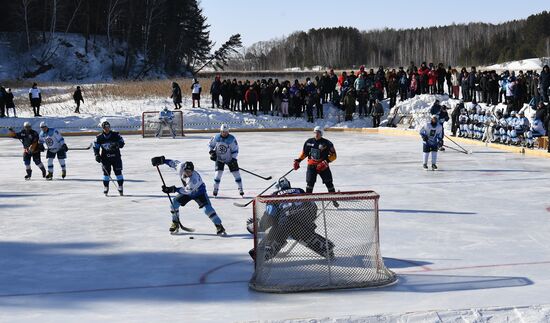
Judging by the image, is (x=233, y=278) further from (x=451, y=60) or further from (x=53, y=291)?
(x=451, y=60)

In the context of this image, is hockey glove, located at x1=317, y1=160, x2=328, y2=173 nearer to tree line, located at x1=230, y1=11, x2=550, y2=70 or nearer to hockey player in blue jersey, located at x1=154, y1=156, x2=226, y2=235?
hockey player in blue jersey, located at x1=154, y1=156, x2=226, y2=235

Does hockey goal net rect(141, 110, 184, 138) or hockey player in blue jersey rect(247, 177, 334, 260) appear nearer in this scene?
hockey player in blue jersey rect(247, 177, 334, 260)

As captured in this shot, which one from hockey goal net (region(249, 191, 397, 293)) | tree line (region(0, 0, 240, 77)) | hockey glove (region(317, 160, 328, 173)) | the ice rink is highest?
tree line (region(0, 0, 240, 77))

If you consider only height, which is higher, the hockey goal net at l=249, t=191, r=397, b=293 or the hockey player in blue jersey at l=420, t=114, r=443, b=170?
the hockey player in blue jersey at l=420, t=114, r=443, b=170

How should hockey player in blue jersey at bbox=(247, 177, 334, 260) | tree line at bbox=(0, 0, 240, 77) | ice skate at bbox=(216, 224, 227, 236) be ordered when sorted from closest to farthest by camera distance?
hockey player in blue jersey at bbox=(247, 177, 334, 260) → ice skate at bbox=(216, 224, 227, 236) → tree line at bbox=(0, 0, 240, 77)

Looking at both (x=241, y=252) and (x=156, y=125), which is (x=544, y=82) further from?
(x=241, y=252)

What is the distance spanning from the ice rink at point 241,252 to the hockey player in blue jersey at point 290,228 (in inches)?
21.9

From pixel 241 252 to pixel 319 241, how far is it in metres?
1.63

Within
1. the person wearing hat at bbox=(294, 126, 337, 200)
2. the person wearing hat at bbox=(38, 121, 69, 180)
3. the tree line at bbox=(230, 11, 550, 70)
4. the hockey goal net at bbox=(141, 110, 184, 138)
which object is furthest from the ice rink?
the tree line at bbox=(230, 11, 550, 70)

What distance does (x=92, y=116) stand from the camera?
3125 cm

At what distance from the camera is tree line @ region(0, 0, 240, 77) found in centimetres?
5906

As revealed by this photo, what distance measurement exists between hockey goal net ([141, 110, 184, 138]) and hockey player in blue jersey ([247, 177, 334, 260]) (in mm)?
19952

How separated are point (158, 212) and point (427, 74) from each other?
18090 mm

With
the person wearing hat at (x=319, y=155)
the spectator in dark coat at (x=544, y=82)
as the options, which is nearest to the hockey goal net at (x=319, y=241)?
the person wearing hat at (x=319, y=155)
